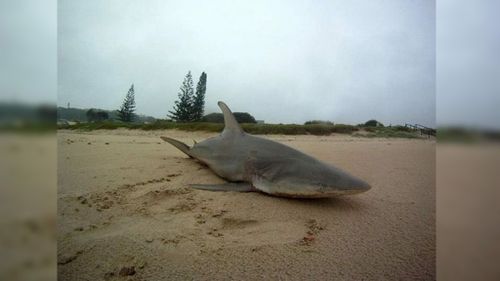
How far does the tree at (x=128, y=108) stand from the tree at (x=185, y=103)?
35 centimetres

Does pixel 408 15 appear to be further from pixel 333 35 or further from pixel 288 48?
pixel 288 48

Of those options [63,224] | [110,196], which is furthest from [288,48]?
[63,224]

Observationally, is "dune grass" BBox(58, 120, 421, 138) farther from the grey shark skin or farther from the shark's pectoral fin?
the shark's pectoral fin

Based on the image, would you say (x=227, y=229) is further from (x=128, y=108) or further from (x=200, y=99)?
(x=200, y=99)

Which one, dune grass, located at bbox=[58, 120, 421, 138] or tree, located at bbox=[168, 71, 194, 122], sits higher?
tree, located at bbox=[168, 71, 194, 122]

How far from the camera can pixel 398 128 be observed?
2.23m

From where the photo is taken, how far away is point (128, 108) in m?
2.04

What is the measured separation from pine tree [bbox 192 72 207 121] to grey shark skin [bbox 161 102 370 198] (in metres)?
0.21

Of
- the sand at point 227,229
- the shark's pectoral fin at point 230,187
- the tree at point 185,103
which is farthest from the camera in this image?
the tree at point 185,103

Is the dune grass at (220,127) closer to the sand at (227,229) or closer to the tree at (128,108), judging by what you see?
the tree at (128,108)

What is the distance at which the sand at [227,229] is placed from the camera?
0.94 meters

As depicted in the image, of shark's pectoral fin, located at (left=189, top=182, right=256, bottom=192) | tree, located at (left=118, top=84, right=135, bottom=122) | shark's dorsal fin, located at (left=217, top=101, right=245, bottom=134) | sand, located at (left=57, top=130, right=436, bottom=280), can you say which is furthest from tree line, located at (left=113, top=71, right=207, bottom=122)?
shark's pectoral fin, located at (left=189, top=182, right=256, bottom=192)

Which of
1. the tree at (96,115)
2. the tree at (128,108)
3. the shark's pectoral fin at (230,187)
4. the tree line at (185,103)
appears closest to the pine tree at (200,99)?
the tree line at (185,103)

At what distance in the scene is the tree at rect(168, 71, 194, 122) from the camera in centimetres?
213
